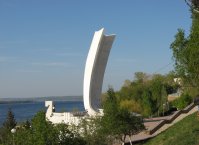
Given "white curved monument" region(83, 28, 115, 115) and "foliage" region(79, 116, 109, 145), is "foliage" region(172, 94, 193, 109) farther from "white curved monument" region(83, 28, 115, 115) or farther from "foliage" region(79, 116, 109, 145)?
"foliage" region(79, 116, 109, 145)

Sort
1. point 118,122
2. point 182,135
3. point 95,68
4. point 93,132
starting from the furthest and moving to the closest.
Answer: point 95,68
point 118,122
point 93,132
point 182,135

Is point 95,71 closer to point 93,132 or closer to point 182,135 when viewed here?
point 93,132

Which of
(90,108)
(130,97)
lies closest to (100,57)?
(90,108)

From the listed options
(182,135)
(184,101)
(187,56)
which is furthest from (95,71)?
(182,135)

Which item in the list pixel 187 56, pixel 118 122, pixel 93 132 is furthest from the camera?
pixel 187 56

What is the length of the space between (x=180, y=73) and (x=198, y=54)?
15.6 ft

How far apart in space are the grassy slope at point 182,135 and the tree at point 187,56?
2.37 metres

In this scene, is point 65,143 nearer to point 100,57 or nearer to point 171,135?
point 171,135

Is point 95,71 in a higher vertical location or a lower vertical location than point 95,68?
lower

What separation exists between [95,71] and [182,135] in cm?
1210

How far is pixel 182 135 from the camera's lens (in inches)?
812

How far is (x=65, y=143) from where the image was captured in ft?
58.3

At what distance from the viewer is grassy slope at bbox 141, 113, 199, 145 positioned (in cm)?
1909

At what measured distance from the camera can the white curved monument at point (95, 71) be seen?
30.9 meters
